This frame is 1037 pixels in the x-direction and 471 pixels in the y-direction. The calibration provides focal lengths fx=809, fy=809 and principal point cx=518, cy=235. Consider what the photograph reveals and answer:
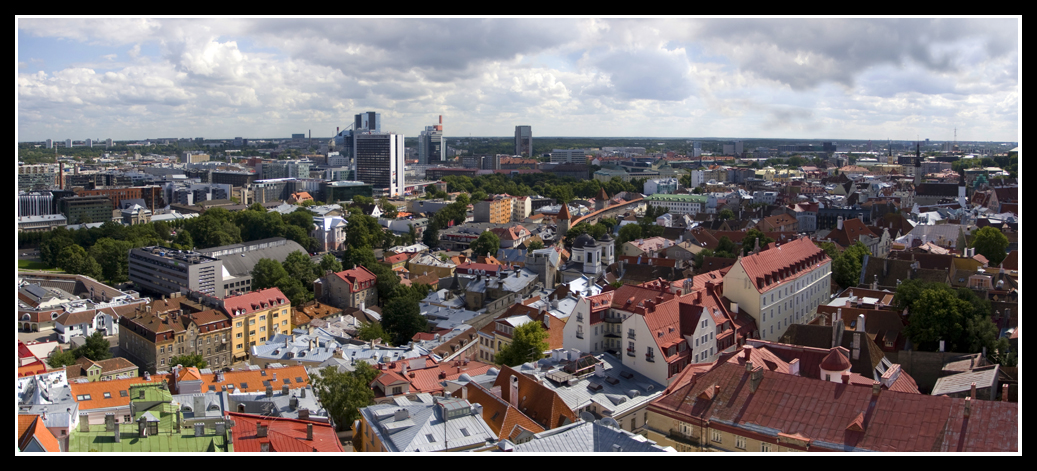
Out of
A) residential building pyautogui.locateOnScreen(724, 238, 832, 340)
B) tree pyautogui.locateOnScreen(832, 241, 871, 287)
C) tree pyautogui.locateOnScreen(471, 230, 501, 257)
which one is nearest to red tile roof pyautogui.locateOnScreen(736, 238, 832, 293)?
residential building pyautogui.locateOnScreen(724, 238, 832, 340)

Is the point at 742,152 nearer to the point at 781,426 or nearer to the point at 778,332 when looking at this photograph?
the point at 778,332

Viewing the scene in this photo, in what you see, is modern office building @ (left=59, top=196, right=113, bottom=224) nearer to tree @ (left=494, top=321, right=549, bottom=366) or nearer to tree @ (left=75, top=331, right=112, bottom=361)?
tree @ (left=75, top=331, right=112, bottom=361)

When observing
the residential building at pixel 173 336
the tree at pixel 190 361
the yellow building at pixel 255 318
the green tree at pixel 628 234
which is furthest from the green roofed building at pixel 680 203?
the tree at pixel 190 361

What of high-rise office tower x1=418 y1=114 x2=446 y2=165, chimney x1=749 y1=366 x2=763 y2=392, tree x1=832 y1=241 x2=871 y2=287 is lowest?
chimney x1=749 y1=366 x2=763 y2=392

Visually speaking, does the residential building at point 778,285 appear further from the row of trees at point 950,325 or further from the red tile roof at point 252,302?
the red tile roof at point 252,302

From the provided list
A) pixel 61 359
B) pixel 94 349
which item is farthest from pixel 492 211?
pixel 61 359
